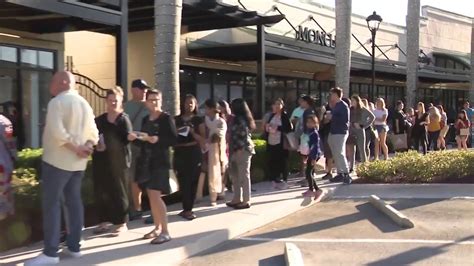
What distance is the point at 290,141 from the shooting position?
34.4ft

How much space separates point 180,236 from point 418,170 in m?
5.68

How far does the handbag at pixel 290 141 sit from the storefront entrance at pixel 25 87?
6.35m

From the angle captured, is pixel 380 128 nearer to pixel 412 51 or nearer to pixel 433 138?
pixel 433 138

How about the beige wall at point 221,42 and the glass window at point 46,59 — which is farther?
the beige wall at point 221,42

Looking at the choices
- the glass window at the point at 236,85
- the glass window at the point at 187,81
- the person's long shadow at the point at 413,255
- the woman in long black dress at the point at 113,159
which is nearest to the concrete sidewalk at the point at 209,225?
the woman in long black dress at the point at 113,159

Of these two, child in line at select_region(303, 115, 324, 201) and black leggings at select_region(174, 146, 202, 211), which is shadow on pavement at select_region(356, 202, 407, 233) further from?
black leggings at select_region(174, 146, 202, 211)

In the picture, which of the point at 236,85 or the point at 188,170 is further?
the point at 236,85

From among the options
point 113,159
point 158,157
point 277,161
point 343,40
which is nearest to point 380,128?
point 343,40

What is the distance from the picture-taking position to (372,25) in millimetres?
20344

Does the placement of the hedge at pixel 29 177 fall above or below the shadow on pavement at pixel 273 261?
above

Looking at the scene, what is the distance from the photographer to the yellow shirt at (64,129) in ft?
18.1

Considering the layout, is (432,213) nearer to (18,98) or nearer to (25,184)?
(25,184)

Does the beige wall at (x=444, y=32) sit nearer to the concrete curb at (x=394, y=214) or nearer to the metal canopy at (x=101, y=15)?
the metal canopy at (x=101, y=15)

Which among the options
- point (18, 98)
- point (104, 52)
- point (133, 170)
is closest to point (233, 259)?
point (133, 170)
